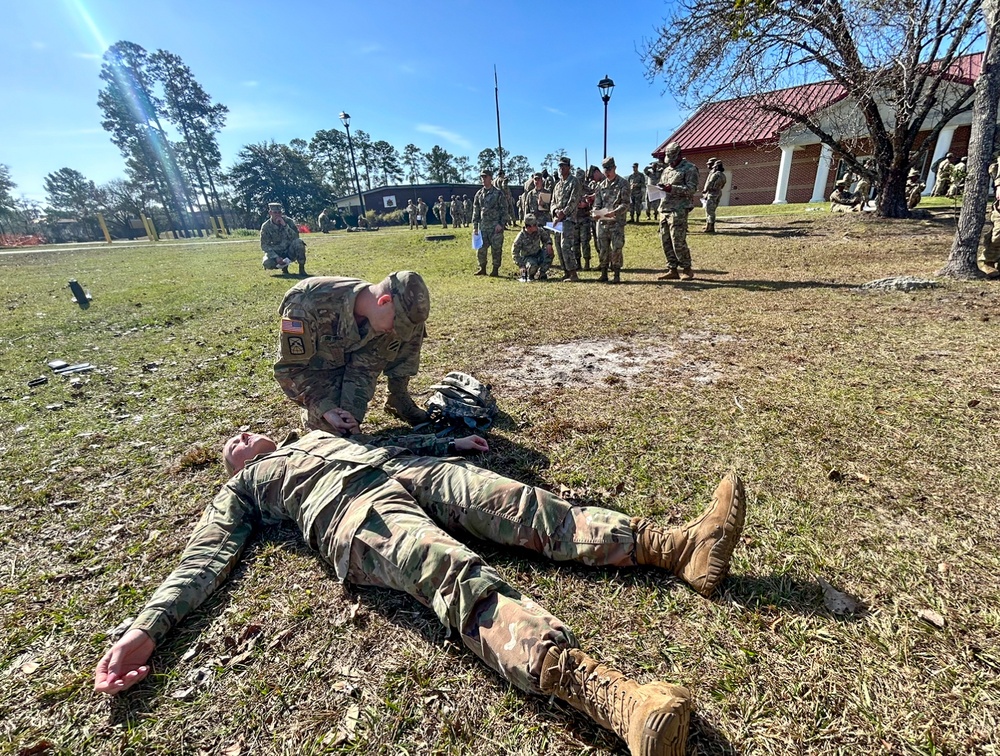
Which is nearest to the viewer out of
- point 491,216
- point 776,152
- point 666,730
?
point 666,730

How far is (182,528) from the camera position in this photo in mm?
2674

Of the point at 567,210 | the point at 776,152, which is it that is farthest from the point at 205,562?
the point at 776,152

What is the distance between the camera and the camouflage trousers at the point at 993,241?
7.10 metres

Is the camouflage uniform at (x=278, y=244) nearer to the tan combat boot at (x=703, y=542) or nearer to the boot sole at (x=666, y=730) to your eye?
the tan combat boot at (x=703, y=542)

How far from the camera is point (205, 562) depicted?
217cm

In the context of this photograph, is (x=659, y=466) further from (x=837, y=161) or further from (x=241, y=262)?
(x=837, y=161)

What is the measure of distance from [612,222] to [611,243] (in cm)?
44

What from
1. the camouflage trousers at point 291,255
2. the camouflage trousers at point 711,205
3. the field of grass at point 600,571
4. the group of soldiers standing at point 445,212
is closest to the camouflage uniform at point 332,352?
the field of grass at point 600,571

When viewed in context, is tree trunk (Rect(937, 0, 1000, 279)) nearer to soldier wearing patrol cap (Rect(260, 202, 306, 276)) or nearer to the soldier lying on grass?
the soldier lying on grass

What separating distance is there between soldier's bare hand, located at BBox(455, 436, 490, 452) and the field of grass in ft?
0.65

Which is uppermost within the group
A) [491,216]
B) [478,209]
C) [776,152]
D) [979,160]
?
[776,152]

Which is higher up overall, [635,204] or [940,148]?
[940,148]

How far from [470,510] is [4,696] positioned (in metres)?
1.93

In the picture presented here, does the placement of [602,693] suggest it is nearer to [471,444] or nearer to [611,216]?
[471,444]
